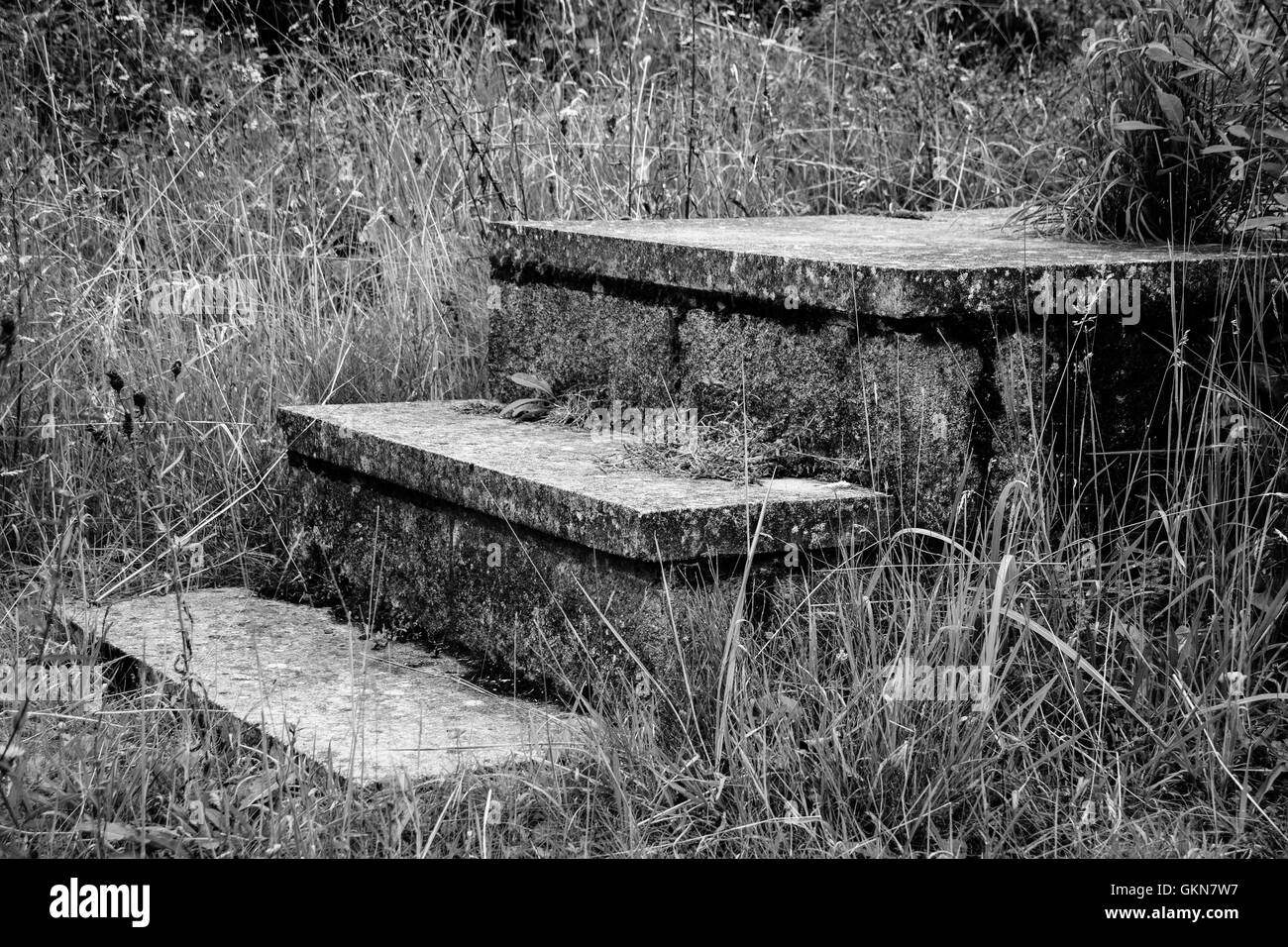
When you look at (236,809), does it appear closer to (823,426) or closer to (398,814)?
(398,814)

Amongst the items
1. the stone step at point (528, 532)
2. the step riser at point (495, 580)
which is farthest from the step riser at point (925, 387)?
the step riser at point (495, 580)

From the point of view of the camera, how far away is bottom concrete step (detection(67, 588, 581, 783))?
2.20 metres

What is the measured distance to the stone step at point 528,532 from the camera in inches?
92.8

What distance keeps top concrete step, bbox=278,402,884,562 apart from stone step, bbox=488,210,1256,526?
0.14 meters

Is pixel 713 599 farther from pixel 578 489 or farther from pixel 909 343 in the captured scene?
pixel 909 343

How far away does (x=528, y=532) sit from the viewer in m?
2.59

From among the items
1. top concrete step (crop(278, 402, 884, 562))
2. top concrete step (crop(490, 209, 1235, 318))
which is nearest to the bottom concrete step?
top concrete step (crop(278, 402, 884, 562))

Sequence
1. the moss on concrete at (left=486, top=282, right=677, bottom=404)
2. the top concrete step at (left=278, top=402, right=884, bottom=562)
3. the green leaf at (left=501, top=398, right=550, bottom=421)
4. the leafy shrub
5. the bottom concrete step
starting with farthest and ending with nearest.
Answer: the green leaf at (left=501, top=398, right=550, bottom=421) < the moss on concrete at (left=486, top=282, right=677, bottom=404) < the leafy shrub < the top concrete step at (left=278, top=402, right=884, bottom=562) < the bottom concrete step

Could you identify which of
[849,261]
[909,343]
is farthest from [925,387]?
[849,261]

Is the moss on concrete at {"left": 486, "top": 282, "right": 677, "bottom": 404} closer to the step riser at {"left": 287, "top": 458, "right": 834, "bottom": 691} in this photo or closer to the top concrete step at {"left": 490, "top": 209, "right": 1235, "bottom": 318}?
the top concrete step at {"left": 490, "top": 209, "right": 1235, "bottom": 318}
